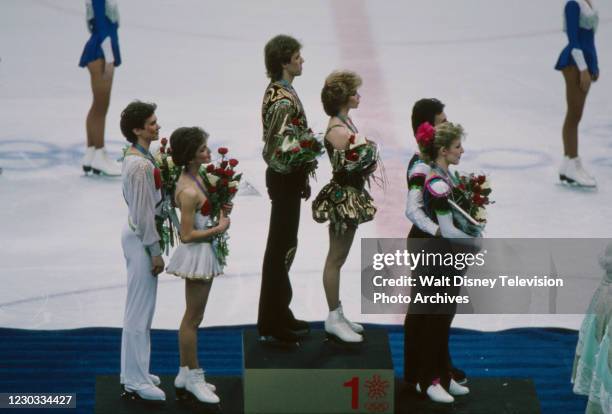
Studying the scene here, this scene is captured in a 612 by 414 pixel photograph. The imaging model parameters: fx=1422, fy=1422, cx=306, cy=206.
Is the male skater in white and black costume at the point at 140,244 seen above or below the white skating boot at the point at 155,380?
above

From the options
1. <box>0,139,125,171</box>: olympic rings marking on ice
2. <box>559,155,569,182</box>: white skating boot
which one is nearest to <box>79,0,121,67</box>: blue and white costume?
<box>0,139,125,171</box>: olympic rings marking on ice

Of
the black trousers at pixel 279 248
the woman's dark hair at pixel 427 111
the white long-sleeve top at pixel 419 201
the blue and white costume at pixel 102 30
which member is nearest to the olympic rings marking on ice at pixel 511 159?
the blue and white costume at pixel 102 30

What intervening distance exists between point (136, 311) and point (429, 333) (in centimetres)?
143

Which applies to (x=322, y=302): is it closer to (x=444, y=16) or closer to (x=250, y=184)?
(x=250, y=184)

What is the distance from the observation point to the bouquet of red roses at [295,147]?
6824 mm

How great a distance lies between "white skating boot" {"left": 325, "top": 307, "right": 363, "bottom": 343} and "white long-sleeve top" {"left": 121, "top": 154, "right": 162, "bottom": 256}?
3.36ft

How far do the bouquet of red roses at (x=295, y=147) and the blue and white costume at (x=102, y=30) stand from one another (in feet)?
14.3

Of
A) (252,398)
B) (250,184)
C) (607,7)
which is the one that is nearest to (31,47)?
(250,184)

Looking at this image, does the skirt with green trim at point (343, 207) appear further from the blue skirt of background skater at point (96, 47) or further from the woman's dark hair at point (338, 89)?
the blue skirt of background skater at point (96, 47)

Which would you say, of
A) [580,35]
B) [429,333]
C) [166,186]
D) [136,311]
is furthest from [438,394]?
[580,35]

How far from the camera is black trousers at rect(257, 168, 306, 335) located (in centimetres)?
702

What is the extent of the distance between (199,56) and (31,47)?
168cm

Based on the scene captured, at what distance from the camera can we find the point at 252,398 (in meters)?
6.75

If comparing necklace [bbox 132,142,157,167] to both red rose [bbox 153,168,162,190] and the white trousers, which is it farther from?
the white trousers
